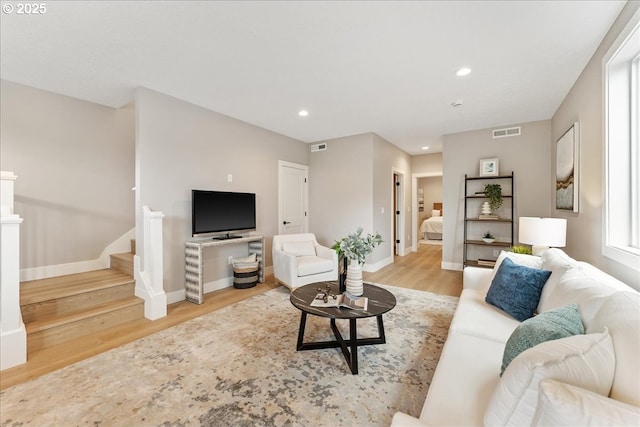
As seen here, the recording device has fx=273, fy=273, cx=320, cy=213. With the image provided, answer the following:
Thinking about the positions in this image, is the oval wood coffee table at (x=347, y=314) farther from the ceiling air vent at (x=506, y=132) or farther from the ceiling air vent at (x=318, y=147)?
the ceiling air vent at (x=506, y=132)

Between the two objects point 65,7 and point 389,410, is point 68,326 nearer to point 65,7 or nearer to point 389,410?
point 65,7

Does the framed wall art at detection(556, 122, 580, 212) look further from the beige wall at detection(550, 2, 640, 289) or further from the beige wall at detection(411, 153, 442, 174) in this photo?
the beige wall at detection(411, 153, 442, 174)

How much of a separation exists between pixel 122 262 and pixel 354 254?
126 inches

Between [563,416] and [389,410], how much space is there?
1.19 metres

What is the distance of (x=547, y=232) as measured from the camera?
2.75 meters

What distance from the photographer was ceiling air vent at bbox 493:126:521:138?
15.1 feet

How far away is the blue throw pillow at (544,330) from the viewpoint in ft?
3.66

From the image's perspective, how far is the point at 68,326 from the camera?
254cm

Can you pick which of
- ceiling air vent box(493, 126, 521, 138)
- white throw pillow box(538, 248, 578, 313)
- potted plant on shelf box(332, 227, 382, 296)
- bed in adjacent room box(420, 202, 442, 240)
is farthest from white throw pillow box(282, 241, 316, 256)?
bed in adjacent room box(420, 202, 442, 240)

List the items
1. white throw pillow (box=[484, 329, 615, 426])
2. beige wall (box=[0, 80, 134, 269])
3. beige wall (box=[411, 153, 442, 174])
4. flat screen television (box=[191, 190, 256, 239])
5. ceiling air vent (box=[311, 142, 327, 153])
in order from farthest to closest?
beige wall (box=[411, 153, 442, 174]) → ceiling air vent (box=[311, 142, 327, 153]) → flat screen television (box=[191, 190, 256, 239]) → beige wall (box=[0, 80, 134, 269]) → white throw pillow (box=[484, 329, 615, 426])

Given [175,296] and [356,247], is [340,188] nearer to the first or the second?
[356,247]

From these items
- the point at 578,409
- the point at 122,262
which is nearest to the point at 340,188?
the point at 122,262

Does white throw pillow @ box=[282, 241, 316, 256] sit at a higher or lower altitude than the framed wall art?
lower

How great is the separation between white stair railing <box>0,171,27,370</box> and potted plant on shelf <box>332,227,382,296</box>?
104 inches
